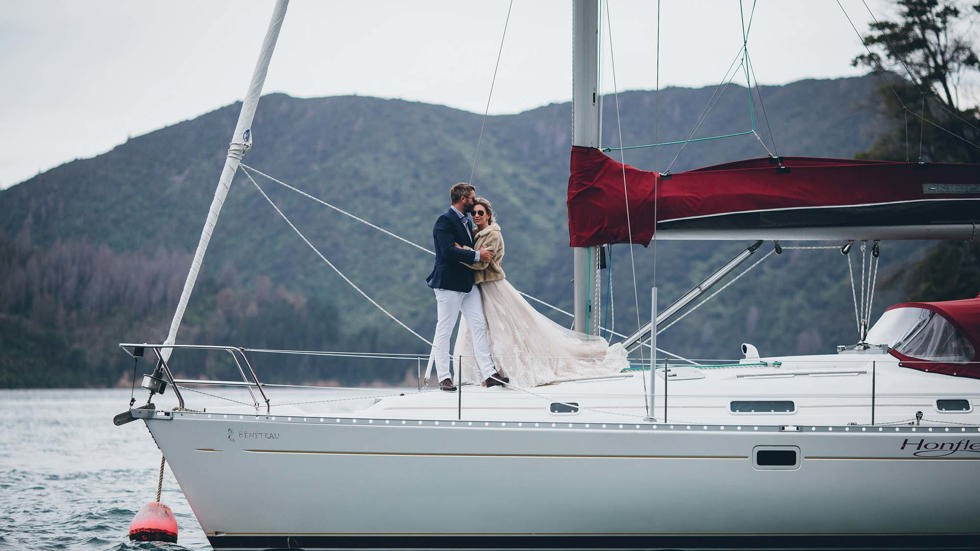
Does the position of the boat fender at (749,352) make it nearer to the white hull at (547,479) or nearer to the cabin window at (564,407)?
the white hull at (547,479)

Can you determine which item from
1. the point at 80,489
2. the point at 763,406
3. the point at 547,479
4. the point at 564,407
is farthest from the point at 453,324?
the point at 80,489

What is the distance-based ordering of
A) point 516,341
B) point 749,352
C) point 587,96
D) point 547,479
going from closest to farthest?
1. point 547,479
2. point 516,341
3. point 587,96
4. point 749,352

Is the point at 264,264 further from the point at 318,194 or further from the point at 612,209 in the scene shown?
the point at 612,209

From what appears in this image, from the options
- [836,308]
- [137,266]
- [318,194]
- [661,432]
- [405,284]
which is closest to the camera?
[661,432]

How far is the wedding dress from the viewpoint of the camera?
889 cm

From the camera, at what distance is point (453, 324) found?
892 cm

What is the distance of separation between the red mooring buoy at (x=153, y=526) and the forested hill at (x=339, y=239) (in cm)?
5618

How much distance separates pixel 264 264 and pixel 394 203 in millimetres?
13538

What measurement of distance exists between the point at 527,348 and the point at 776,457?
231 centimetres

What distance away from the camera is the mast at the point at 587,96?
31.2ft

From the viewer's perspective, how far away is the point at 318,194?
10431 cm

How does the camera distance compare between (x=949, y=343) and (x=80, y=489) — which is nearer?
(x=949, y=343)

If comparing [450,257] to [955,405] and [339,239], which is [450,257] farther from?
[339,239]

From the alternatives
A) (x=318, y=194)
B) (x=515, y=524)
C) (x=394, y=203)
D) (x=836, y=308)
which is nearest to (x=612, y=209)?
(x=515, y=524)
